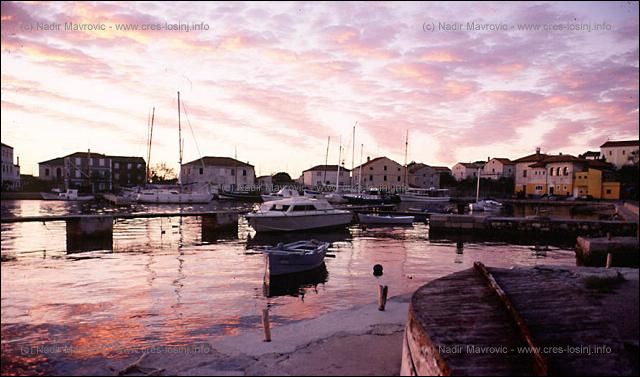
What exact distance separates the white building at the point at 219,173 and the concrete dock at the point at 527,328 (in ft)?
278

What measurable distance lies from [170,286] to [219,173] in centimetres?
7689

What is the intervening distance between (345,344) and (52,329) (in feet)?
27.7

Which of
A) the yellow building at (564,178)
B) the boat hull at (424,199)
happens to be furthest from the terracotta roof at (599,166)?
the boat hull at (424,199)

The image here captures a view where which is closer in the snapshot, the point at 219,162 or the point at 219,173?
the point at 219,173

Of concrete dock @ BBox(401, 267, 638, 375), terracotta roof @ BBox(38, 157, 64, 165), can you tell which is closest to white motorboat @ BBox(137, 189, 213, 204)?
terracotta roof @ BBox(38, 157, 64, 165)

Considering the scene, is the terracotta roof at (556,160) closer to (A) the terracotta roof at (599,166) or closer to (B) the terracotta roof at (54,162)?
(A) the terracotta roof at (599,166)

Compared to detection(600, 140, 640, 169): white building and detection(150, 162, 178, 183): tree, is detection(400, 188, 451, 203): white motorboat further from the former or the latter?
detection(150, 162, 178, 183): tree

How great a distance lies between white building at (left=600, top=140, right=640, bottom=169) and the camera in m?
82.8

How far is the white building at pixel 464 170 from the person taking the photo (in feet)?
371

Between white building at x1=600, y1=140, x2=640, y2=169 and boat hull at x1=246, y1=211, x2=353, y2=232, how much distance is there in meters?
72.9

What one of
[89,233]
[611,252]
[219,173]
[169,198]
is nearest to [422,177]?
[219,173]

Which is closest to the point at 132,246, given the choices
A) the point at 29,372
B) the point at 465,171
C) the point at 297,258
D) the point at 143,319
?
the point at 297,258

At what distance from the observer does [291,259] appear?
18953mm

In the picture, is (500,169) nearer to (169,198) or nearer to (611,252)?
(169,198)
